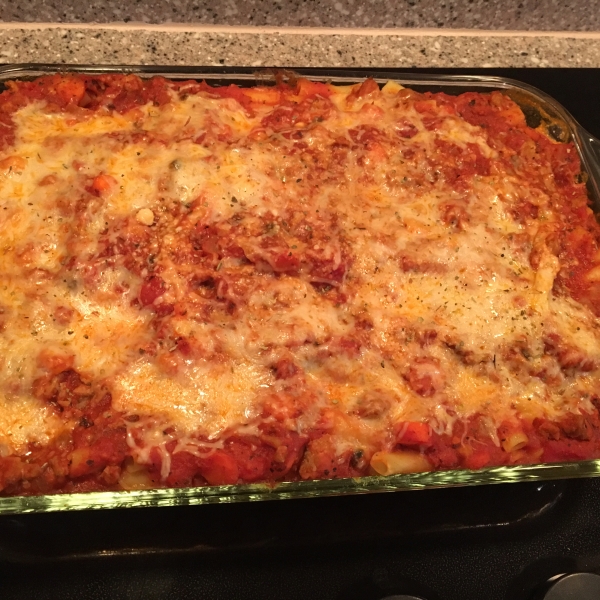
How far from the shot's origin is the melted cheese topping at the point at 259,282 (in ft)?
5.74

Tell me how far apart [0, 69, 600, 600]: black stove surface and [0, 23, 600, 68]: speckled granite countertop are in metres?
2.17

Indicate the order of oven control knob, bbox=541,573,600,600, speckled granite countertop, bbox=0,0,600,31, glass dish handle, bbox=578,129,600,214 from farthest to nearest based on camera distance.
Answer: speckled granite countertop, bbox=0,0,600,31, glass dish handle, bbox=578,129,600,214, oven control knob, bbox=541,573,600,600

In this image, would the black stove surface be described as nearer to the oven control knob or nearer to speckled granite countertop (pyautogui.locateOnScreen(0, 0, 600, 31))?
the oven control knob

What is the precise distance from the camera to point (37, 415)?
1.70 meters

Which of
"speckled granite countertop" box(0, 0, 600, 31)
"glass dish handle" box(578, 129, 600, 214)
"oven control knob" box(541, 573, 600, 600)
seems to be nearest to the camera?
"oven control knob" box(541, 573, 600, 600)

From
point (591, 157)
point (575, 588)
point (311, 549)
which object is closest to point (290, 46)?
point (591, 157)

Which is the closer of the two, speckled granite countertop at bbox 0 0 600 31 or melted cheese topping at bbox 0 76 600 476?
melted cheese topping at bbox 0 76 600 476

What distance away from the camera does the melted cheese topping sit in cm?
175

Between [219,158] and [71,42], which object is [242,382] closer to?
[219,158]

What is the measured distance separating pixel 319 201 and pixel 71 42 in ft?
5.45

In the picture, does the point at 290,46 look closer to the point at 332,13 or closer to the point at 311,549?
the point at 332,13

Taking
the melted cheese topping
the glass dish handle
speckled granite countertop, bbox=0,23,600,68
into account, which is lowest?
the melted cheese topping

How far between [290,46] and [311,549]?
2402mm

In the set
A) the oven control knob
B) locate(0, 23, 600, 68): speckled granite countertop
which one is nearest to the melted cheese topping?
the oven control knob
